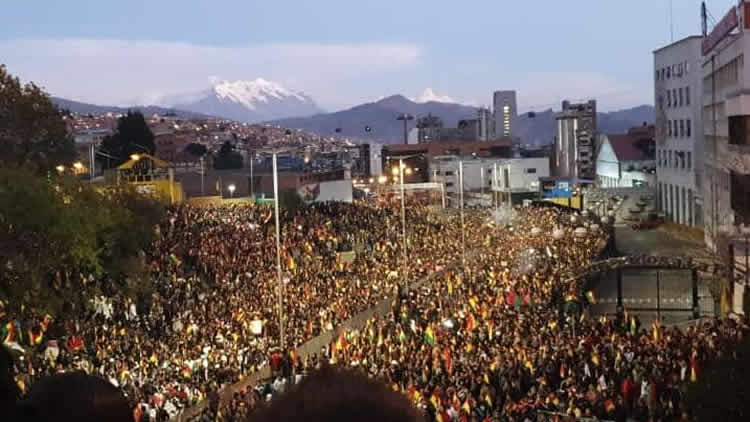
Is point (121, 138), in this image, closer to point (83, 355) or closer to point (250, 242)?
point (250, 242)

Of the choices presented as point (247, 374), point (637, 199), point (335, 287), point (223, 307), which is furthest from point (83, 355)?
point (637, 199)

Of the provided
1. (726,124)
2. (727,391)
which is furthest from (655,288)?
(727,391)

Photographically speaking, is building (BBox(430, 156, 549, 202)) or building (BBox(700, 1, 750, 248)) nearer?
building (BBox(700, 1, 750, 248))

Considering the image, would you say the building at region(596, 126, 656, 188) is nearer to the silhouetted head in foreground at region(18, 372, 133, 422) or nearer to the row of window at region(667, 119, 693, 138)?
the row of window at region(667, 119, 693, 138)

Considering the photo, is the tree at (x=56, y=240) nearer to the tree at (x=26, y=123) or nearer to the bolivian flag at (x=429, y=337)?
the bolivian flag at (x=429, y=337)

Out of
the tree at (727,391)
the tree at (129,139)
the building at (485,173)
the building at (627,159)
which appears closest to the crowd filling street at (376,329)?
the tree at (727,391)

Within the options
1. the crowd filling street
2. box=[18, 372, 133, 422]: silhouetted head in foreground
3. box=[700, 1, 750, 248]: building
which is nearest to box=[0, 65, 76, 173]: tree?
the crowd filling street
